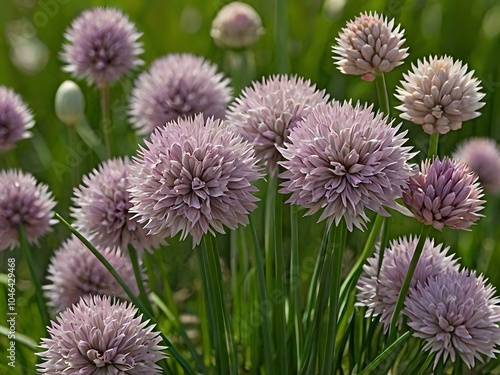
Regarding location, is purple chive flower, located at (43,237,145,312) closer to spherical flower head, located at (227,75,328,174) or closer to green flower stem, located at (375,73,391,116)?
spherical flower head, located at (227,75,328,174)

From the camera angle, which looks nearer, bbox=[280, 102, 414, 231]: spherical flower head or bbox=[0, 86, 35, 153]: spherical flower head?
bbox=[280, 102, 414, 231]: spherical flower head

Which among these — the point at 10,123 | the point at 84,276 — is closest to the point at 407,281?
the point at 84,276

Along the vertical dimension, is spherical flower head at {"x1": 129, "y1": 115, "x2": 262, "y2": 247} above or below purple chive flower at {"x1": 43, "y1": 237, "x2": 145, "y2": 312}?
above

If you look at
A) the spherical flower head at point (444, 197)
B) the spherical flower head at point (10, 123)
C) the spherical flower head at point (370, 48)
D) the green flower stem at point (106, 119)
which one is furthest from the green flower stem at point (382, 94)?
the spherical flower head at point (10, 123)

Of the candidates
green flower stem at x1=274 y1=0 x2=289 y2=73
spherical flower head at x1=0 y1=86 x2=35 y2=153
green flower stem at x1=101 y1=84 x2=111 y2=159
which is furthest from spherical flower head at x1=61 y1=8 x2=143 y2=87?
green flower stem at x1=274 y1=0 x2=289 y2=73

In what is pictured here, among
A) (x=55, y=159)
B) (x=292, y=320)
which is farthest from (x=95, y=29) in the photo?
(x=292, y=320)

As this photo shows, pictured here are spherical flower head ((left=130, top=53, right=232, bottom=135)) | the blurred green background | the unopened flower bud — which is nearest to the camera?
spherical flower head ((left=130, top=53, right=232, bottom=135))

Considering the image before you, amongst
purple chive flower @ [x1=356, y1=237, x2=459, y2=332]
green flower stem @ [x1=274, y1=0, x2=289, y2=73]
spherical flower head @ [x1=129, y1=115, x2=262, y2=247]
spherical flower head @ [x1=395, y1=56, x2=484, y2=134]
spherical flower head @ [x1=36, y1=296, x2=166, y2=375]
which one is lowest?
spherical flower head @ [x1=36, y1=296, x2=166, y2=375]

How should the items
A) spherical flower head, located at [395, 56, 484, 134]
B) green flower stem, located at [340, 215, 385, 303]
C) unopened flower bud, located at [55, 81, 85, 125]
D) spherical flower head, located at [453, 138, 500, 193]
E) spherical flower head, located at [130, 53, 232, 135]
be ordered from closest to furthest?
spherical flower head, located at [395, 56, 484, 134] < green flower stem, located at [340, 215, 385, 303] < spherical flower head, located at [130, 53, 232, 135] < unopened flower bud, located at [55, 81, 85, 125] < spherical flower head, located at [453, 138, 500, 193]

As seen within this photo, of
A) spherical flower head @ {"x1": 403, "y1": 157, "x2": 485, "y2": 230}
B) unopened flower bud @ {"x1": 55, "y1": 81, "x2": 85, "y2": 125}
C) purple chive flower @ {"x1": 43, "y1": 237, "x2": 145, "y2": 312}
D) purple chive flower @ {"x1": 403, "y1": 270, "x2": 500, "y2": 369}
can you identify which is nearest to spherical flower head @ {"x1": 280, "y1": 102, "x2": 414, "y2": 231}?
spherical flower head @ {"x1": 403, "y1": 157, "x2": 485, "y2": 230}
